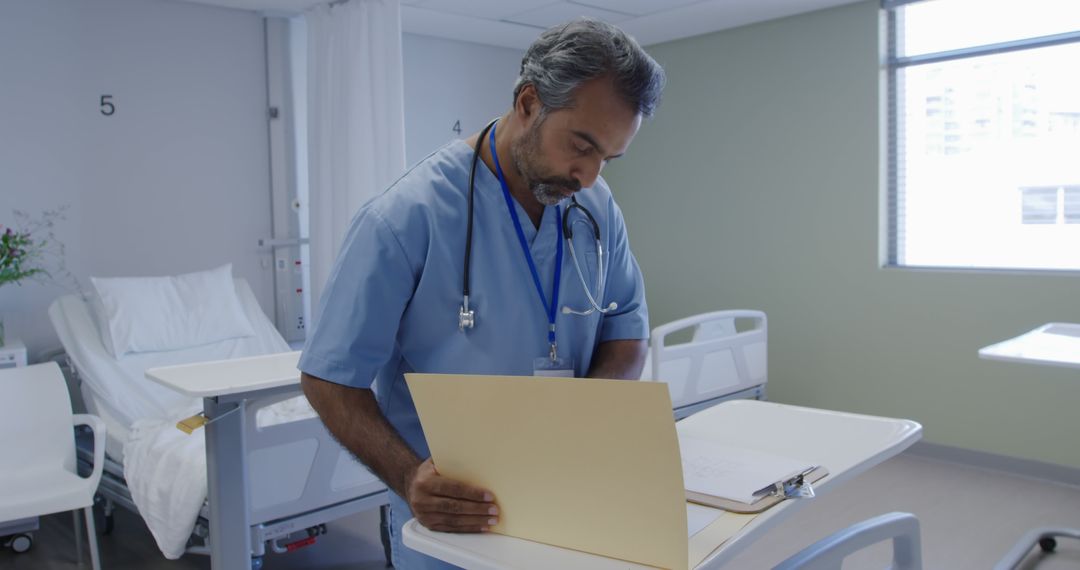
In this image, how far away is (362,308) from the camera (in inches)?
42.9

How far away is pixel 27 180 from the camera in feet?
11.8

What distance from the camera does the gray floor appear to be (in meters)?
2.91

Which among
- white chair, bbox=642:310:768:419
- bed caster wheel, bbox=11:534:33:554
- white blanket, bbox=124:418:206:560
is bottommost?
bed caster wheel, bbox=11:534:33:554

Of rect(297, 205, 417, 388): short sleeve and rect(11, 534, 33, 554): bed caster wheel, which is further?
rect(11, 534, 33, 554): bed caster wheel

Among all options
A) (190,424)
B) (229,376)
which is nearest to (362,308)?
(190,424)

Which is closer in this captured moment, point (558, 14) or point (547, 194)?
point (547, 194)

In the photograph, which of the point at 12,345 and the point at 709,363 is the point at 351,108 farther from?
the point at 709,363

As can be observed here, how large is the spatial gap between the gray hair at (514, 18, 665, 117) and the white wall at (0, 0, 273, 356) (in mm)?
3277

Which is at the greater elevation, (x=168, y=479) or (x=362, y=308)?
(x=362, y=308)

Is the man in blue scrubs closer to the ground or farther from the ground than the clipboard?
farther from the ground

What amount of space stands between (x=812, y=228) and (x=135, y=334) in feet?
10.5

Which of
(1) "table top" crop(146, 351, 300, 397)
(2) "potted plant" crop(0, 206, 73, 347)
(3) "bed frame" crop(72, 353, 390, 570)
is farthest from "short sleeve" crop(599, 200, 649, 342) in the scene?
(2) "potted plant" crop(0, 206, 73, 347)

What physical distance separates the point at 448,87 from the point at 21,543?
9.97 ft

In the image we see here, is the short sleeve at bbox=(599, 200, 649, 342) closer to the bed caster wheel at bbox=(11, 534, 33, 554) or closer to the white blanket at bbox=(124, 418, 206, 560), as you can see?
the white blanket at bbox=(124, 418, 206, 560)
